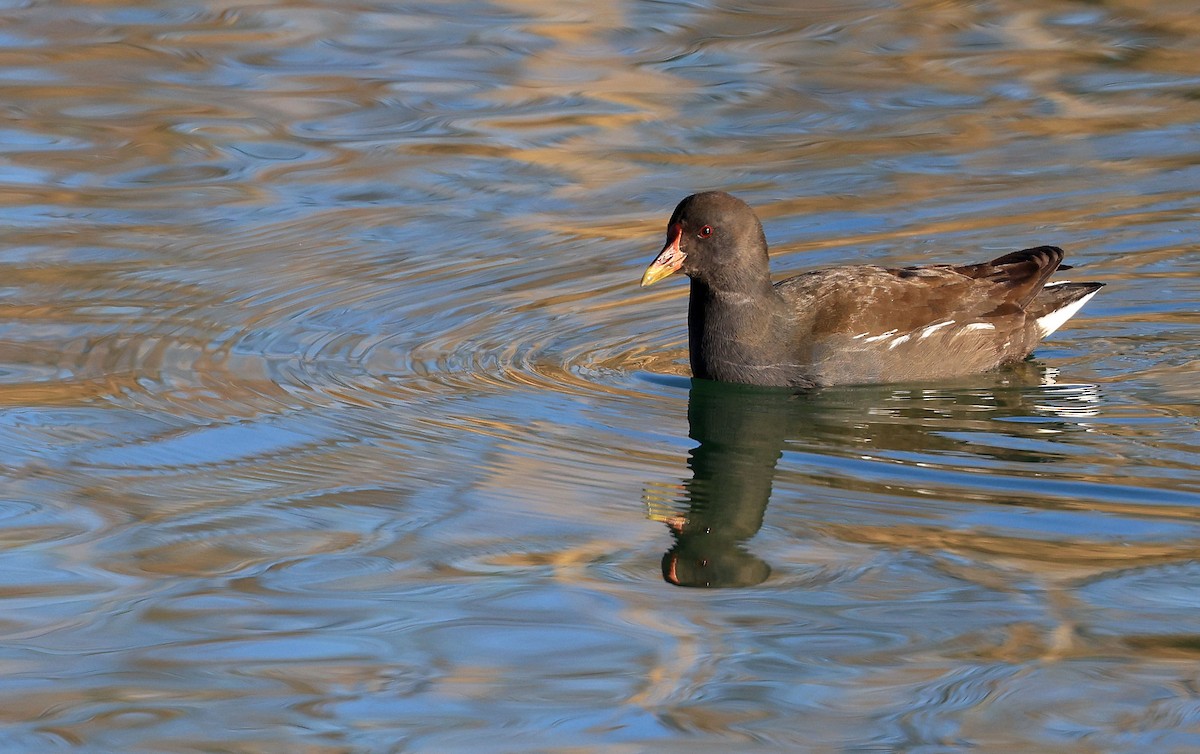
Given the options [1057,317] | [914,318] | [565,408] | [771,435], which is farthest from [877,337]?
[565,408]

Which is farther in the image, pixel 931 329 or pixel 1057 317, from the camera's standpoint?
pixel 1057 317

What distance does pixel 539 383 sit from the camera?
7797mm

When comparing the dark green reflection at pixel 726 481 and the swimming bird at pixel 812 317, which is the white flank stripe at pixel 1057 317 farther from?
the dark green reflection at pixel 726 481

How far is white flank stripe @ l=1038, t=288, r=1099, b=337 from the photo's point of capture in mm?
8305

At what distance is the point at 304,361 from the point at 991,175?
15.3 ft

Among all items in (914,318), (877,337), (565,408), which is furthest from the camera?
(914,318)

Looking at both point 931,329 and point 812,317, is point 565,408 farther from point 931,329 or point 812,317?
point 931,329

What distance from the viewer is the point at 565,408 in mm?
7453

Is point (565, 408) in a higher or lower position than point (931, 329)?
lower

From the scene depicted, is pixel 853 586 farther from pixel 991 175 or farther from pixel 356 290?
pixel 991 175

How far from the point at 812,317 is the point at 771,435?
2.81 feet

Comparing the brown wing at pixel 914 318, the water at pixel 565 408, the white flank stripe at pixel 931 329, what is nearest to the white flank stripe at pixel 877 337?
the brown wing at pixel 914 318

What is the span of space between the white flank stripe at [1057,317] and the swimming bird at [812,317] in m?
0.15

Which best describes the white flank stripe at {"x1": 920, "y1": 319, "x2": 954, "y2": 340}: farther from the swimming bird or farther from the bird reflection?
the bird reflection
